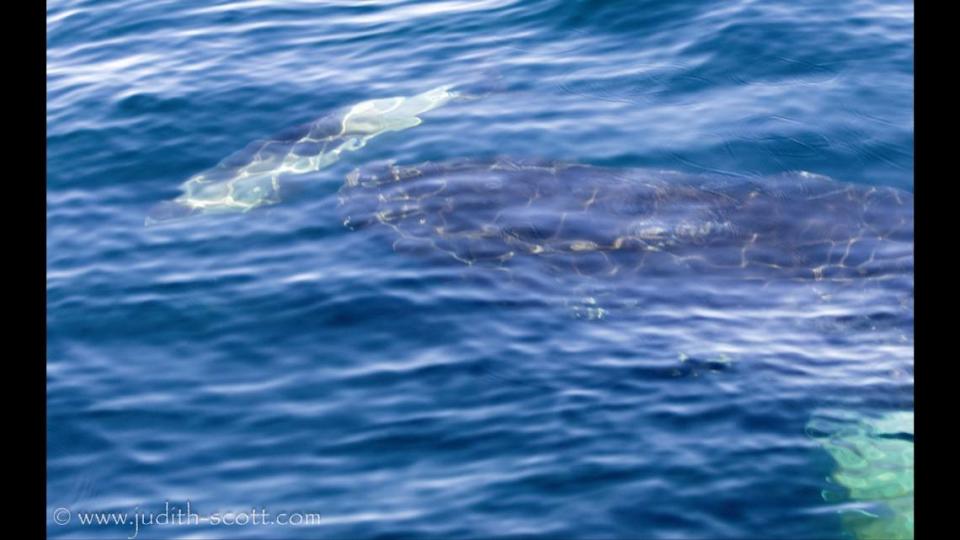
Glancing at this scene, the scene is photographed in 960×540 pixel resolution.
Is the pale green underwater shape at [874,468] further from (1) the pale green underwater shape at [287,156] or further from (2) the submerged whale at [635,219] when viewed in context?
(1) the pale green underwater shape at [287,156]

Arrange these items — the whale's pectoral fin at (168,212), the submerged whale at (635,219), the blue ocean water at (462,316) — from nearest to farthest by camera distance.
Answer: the blue ocean water at (462,316) < the submerged whale at (635,219) < the whale's pectoral fin at (168,212)

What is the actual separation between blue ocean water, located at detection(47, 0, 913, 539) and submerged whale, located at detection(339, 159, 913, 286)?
41cm

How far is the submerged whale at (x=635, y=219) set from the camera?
12492 mm

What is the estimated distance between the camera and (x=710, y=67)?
56.7 feet

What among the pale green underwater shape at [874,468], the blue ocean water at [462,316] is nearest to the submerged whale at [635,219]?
the blue ocean water at [462,316]

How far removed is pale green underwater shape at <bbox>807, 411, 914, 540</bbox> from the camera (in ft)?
28.5

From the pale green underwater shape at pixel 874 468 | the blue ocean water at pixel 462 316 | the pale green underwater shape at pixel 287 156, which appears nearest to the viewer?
the pale green underwater shape at pixel 874 468

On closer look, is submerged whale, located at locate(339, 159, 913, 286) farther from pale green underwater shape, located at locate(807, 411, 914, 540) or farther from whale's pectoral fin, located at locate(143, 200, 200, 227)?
pale green underwater shape, located at locate(807, 411, 914, 540)

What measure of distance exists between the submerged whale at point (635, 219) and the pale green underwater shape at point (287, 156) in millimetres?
1031

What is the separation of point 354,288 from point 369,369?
1619mm

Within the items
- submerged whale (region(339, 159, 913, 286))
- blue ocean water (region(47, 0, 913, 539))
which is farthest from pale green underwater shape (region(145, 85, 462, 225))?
submerged whale (region(339, 159, 913, 286))

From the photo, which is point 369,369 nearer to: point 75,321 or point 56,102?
point 75,321

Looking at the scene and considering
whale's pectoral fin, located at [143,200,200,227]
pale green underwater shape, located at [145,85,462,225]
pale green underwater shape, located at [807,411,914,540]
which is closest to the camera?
pale green underwater shape, located at [807,411,914,540]
